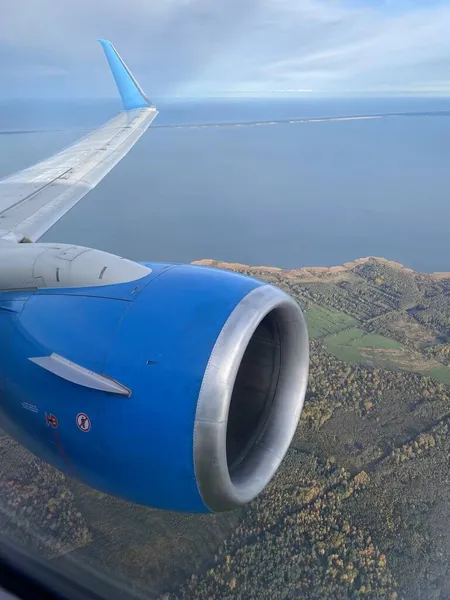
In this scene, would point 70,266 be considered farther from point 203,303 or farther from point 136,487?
point 136,487

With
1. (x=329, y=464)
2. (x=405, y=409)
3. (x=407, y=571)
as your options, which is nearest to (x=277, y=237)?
(x=405, y=409)

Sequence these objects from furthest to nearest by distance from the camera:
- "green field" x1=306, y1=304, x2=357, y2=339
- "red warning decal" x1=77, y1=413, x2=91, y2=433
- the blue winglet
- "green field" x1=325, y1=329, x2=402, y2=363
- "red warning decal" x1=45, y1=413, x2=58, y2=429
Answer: "green field" x1=306, y1=304, x2=357, y2=339 < "green field" x1=325, y1=329, x2=402, y2=363 < the blue winglet < "red warning decal" x1=45, y1=413, x2=58, y2=429 < "red warning decal" x1=77, y1=413, x2=91, y2=433

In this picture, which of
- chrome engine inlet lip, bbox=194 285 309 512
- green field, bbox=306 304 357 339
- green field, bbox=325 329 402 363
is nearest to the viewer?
chrome engine inlet lip, bbox=194 285 309 512

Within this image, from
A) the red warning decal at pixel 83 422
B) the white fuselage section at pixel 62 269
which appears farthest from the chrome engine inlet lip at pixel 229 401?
the white fuselage section at pixel 62 269

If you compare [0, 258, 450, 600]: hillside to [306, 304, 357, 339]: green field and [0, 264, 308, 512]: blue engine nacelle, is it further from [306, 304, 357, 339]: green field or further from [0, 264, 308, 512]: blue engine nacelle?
[306, 304, 357, 339]: green field

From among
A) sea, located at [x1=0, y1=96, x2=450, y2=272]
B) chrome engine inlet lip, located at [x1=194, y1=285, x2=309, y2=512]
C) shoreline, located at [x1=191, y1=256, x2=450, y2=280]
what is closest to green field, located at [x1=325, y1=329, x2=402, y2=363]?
shoreline, located at [x1=191, y1=256, x2=450, y2=280]

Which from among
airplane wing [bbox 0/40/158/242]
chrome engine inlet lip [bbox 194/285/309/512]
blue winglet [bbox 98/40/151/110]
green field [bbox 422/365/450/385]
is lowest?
green field [bbox 422/365/450/385]

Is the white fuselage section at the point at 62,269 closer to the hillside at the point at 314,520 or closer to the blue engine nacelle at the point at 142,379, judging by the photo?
the blue engine nacelle at the point at 142,379
